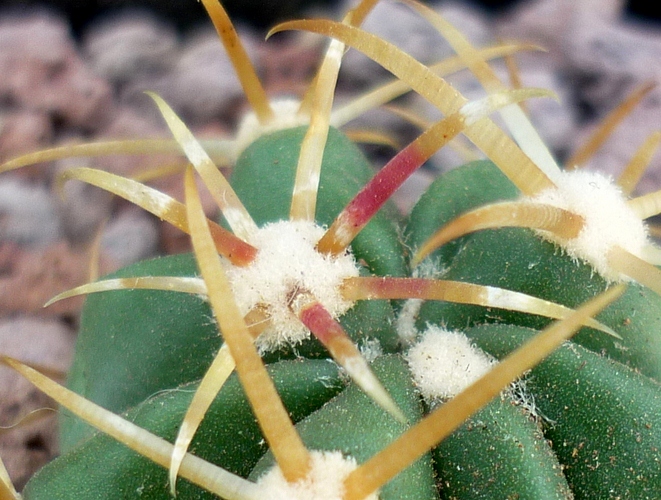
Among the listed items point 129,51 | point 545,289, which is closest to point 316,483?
point 545,289

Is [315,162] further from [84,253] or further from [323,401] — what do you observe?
[84,253]

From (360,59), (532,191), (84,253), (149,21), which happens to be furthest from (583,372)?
(149,21)

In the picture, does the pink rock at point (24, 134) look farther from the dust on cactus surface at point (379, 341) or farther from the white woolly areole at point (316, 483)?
the white woolly areole at point (316, 483)

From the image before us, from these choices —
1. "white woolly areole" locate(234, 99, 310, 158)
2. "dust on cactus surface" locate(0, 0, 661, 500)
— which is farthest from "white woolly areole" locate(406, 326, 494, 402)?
"white woolly areole" locate(234, 99, 310, 158)

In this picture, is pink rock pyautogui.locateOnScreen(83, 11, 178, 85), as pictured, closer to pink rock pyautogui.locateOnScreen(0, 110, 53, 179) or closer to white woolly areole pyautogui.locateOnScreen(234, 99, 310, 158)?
pink rock pyautogui.locateOnScreen(0, 110, 53, 179)

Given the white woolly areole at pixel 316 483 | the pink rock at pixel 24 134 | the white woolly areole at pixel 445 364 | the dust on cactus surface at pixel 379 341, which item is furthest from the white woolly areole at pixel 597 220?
the pink rock at pixel 24 134

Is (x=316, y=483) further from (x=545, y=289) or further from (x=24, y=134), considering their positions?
(x=24, y=134)

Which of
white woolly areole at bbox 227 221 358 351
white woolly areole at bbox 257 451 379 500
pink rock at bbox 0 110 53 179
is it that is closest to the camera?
white woolly areole at bbox 257 451 379 500
